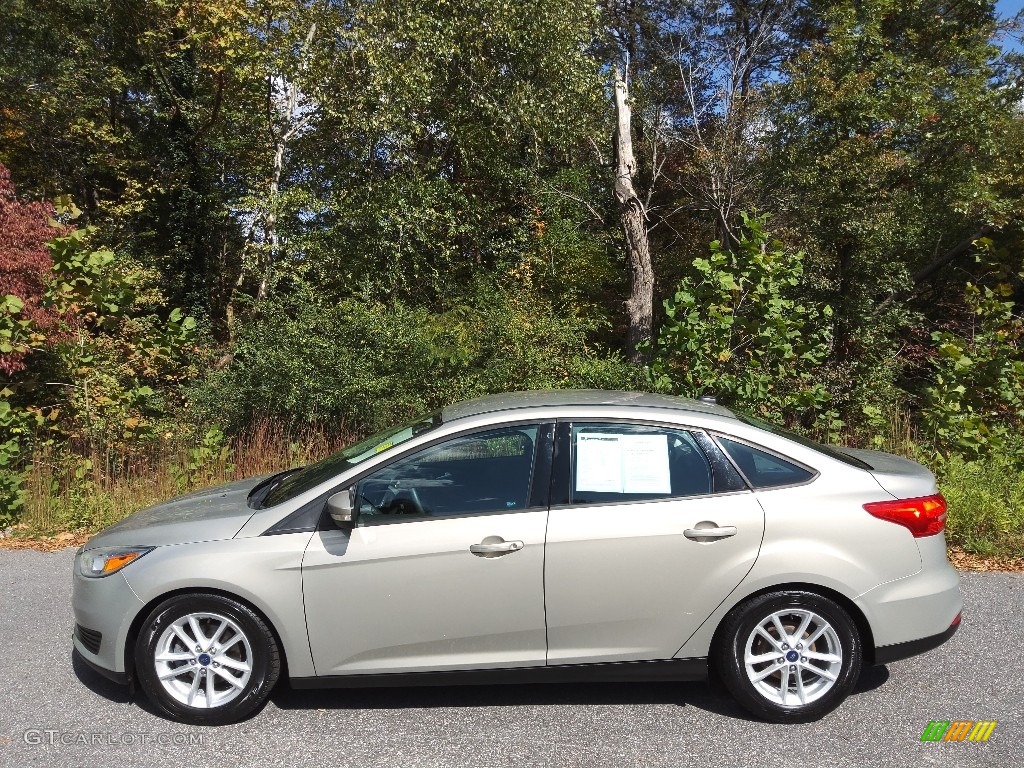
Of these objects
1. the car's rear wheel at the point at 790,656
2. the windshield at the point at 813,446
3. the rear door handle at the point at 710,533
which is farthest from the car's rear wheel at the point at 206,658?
the windshield at the point at 813,446

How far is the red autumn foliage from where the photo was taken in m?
9.54

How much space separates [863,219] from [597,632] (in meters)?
9.39

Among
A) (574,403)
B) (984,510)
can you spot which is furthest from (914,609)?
(984,510)

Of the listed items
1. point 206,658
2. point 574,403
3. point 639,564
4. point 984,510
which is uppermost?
point 574,403

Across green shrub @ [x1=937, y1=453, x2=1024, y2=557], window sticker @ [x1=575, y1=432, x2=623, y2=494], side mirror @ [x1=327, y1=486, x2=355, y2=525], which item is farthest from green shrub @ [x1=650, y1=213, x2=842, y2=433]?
side mirror @ [x1=327, y1=486, x2=355, y2=525]

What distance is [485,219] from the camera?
1562 centimetres

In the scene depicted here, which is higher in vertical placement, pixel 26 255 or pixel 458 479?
pixel 26 255

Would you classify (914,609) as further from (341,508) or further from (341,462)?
(341,462)

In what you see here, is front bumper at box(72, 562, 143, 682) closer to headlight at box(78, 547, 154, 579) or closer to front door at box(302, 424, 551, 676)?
headlight at box(78, 547, 154, 579)

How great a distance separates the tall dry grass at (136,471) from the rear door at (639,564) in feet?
18.3

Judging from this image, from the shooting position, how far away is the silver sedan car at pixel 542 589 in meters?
3.87

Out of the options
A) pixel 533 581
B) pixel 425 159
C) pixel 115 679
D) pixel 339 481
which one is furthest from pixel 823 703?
pixel 425 159

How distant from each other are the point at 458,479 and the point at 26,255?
339 inches

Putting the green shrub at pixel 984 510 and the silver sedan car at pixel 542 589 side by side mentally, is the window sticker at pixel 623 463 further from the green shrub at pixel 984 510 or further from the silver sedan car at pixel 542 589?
the green shrub at pixel 984 510
